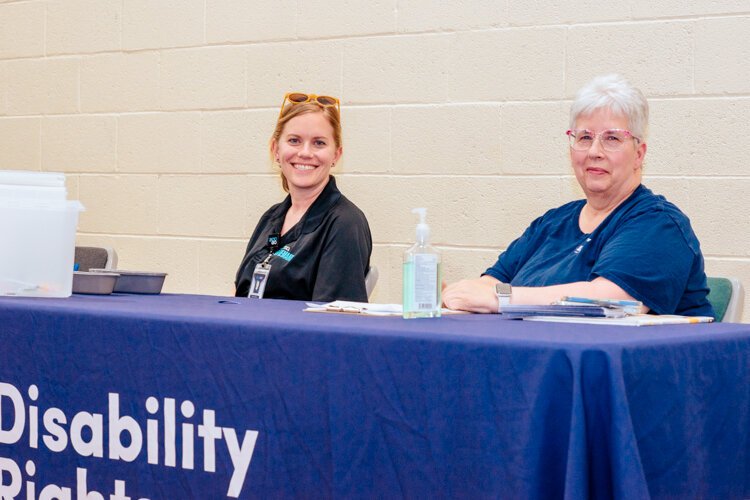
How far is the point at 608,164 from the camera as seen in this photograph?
7.03 feet

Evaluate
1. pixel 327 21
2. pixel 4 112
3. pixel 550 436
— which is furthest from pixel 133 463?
pixel 4 112

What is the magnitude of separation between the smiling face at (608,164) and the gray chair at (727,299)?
294 millimetres

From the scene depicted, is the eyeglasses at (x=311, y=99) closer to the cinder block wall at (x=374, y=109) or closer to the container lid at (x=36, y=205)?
the cinder block wall at (x=374, y=109)

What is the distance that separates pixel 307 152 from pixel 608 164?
2.98 feet

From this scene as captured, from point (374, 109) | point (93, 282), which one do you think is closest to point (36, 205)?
point (93, 282)

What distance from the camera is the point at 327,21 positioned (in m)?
3.26

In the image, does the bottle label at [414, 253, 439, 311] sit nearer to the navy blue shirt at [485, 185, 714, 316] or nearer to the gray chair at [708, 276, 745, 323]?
the navy blue shirt at [485, 185, 714, 316]

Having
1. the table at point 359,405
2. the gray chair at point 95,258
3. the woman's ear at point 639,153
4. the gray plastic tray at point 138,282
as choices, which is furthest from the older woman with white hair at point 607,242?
the gray chair at point 95,258

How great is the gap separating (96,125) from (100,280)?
6.04 feet

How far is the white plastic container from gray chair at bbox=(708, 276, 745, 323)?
1.39m

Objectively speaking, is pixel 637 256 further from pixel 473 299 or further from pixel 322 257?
pixel 322 257

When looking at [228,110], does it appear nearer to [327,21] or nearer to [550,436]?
[327,21]

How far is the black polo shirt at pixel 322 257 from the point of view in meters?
2.43

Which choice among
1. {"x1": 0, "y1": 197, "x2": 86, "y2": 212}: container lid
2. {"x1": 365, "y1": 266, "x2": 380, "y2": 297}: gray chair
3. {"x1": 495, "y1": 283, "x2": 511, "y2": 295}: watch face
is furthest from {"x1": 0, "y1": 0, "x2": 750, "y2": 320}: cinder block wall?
{"x1": 0, "y1": 197, "x2": 86, "y2": 212}: container lid
